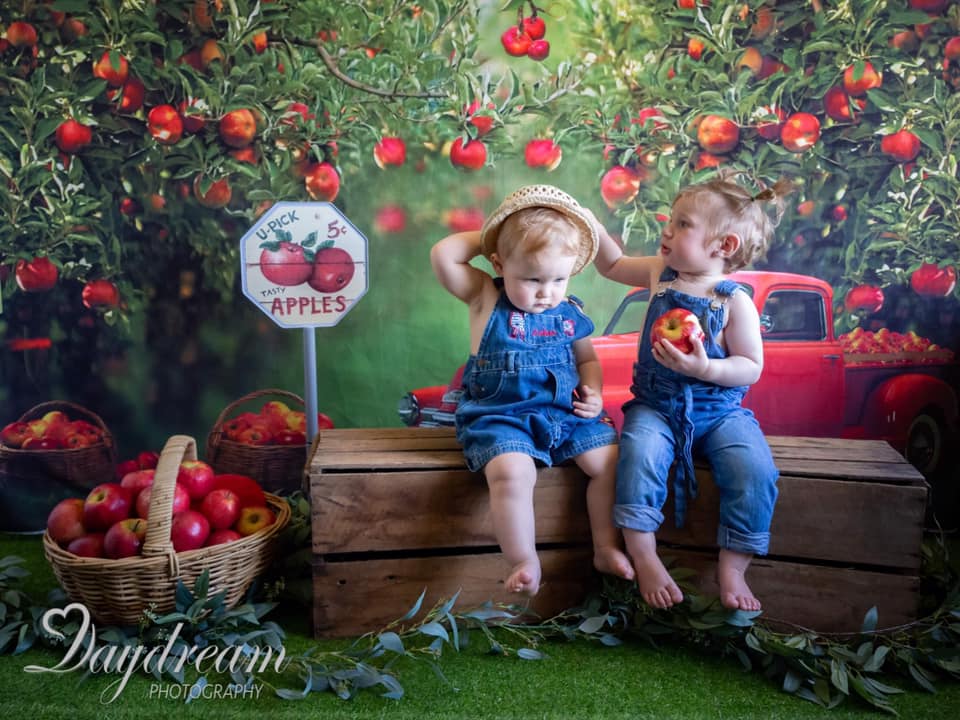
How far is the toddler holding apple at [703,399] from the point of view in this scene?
1995 mm

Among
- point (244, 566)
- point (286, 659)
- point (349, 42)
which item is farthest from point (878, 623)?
point (349, 42)

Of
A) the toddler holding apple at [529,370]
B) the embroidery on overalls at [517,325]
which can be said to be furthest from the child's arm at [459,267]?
the embroidery on overalls at [517,325]

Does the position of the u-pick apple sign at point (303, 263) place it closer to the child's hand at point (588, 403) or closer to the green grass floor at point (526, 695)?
the child's hand at point (588, 403)

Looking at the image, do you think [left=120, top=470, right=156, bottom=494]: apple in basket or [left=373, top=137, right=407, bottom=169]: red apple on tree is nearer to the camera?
[left=120, top=470, right=156, bottom=494]: apple in basket

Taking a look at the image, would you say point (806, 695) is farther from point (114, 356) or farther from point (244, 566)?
point (114, 356)

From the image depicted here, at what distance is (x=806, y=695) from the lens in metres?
1.87

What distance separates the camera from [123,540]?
2061 millimetres

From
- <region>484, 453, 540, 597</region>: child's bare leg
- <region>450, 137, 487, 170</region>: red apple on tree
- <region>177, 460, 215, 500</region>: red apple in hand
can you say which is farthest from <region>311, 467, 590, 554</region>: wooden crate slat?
<region>450, 137, 487, 170</region>: red apple on tree

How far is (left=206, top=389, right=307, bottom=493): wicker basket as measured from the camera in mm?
2867

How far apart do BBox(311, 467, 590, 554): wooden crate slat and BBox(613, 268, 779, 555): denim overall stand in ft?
0.63

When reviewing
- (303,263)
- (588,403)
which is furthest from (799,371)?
(303,263)

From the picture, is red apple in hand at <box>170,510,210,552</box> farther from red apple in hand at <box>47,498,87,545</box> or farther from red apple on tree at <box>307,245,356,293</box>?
red apple on tree at <box>307,245,356,293</box>

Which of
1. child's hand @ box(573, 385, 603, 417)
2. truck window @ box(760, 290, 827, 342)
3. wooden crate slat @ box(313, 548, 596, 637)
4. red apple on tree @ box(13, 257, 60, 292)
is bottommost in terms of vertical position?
wooden crate slat @ box(313, 548, 596, 637)

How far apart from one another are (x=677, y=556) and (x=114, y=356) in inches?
83.2
